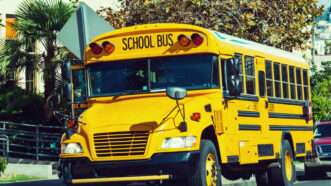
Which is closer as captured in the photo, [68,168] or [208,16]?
[68,168]

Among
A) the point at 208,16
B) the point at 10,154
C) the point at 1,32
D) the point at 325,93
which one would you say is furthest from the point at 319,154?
the point at 325,93

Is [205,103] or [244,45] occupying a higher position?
[244,45]

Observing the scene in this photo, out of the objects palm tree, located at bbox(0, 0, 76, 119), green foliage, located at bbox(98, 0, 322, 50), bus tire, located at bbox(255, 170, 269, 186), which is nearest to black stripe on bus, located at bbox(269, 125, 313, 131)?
bus tire, located at bbox(255, 170, 269, 186)

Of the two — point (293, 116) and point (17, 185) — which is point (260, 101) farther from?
point (17, 185)

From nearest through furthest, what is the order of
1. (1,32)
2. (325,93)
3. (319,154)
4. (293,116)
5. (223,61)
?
(223,61)
(293,116)
(319,154)
(1,32)
(325,93)

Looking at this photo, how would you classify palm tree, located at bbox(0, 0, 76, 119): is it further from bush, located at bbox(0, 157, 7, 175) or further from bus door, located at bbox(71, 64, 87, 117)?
bus door, located at bbox(71, 64, 87, 117)

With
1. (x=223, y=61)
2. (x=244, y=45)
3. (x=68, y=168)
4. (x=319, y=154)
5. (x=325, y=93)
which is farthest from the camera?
(x=325, y=93)

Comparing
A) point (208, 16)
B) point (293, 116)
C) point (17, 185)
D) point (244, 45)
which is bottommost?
point (17, 185)

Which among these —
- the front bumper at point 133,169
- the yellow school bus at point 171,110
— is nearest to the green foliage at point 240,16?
the yellow school bus at point 171,110

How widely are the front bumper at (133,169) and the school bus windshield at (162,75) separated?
1.43 metres

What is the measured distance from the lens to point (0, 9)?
91.7 feet

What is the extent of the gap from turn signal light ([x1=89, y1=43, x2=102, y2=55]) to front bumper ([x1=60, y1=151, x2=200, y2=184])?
1.98 m

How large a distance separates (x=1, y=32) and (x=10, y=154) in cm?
473

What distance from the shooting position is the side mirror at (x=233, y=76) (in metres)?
13.2
